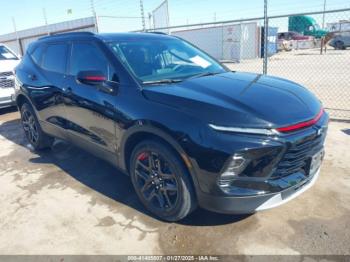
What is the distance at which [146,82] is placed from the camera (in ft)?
10.2

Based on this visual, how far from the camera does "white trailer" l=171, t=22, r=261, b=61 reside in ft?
75.9

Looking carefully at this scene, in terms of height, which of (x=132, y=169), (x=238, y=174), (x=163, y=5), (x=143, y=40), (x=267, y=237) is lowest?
(x=267, y=237)

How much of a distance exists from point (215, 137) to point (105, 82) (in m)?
1.43

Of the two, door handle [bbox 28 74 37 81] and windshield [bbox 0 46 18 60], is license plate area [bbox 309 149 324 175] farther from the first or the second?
windshield [bbox 0 46 18 60]

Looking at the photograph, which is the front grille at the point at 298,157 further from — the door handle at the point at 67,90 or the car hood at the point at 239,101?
the door handle at the point at 67,90

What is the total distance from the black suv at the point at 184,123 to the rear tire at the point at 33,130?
101 centimetres

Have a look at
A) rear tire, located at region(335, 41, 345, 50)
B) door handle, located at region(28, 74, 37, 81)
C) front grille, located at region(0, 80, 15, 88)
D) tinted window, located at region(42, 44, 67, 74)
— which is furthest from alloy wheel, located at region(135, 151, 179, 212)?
rear tire, located at region(335, 41, 345, 50)

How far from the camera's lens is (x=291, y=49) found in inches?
1331

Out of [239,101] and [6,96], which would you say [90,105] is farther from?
[6,96]

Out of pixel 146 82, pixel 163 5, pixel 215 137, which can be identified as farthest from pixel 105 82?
pixel 163 5

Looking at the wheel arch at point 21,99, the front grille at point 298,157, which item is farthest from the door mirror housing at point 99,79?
the wheel arch at point 21,99

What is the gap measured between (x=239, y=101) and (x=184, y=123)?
510 mm

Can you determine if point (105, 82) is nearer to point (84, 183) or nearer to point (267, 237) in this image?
point (84, 183)

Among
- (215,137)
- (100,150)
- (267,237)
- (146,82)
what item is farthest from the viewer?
(100,150)
